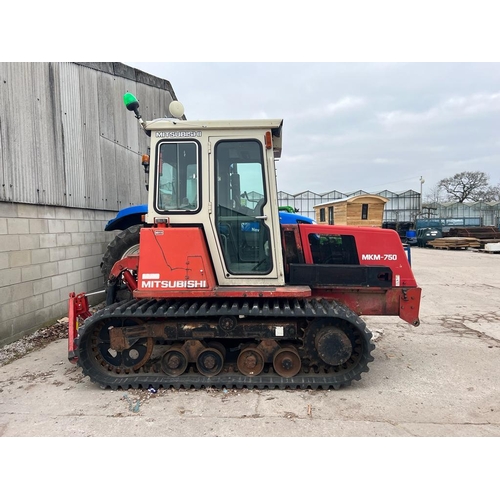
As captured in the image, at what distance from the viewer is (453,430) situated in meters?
3.12

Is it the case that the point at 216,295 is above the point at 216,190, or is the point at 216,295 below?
below

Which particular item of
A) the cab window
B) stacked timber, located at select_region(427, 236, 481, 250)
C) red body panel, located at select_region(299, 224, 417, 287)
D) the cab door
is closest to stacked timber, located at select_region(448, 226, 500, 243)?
stacked timber, located at select_region(427, 236, 481, 250)

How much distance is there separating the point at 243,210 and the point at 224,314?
115cm

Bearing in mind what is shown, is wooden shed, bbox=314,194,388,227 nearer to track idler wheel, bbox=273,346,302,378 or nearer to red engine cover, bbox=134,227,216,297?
track idler wheel, bbox=273,346,302,378

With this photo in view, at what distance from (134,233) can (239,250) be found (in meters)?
2.88

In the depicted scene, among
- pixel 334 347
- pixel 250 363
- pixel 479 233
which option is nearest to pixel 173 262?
pixel 250 363

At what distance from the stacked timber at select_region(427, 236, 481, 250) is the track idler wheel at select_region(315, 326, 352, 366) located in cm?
2448

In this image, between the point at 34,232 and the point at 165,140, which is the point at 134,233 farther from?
the point at 165,140

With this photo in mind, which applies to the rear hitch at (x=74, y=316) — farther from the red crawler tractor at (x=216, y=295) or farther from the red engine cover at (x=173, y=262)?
the red engine cover at (x=173, y=262)

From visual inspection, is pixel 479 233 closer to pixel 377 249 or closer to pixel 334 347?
pixel 377 249

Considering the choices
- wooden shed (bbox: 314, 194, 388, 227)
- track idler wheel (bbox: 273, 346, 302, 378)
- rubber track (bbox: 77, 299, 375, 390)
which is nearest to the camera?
rubber track (bbox: 77, 299, 375, 390)

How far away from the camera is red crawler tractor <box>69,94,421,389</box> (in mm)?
3883

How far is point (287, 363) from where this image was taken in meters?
4.00
